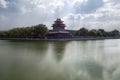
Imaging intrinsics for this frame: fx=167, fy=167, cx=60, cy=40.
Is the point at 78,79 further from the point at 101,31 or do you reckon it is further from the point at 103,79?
the point at 101,31

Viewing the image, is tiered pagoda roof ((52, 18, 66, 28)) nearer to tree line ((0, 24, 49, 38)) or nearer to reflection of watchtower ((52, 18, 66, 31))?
reflection of watchtower ((52, 18, 66, 31))

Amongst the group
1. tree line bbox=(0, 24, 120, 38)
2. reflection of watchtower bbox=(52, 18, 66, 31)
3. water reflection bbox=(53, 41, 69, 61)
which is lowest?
water reflection bbox=(53, 41, 69, 61)

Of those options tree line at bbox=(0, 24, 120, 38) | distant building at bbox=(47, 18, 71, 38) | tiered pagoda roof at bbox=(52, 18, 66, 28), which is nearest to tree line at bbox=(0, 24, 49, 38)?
tree line at bbox=(0, 24, 120, 38)

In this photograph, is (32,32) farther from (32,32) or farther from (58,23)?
(58,23)

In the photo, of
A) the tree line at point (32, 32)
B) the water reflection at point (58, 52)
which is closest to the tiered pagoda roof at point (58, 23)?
the tree line at point (32, 32)

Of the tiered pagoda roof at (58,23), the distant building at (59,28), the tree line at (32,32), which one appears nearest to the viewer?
the tree line at (32,32)

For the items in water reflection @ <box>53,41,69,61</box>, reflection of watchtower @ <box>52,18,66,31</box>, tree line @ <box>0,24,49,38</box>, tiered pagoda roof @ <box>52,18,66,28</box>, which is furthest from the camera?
tiered pagoda roof @ <box>52,18,66,28</box>

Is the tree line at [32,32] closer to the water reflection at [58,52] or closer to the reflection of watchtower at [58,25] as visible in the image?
the reflection of watchtower at [58,25]

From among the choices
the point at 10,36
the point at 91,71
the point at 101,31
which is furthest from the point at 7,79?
the point at 101,31

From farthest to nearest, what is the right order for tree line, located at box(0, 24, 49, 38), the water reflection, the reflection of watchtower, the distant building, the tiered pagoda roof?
the tiered pagoda roof < the reflection of watchtower < the distant building < tree line, located at box(0, 24, 49, 38) < the water reflection

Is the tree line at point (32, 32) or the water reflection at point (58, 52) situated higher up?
the tree line at point (32, 32)

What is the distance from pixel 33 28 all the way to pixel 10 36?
9.00 meters

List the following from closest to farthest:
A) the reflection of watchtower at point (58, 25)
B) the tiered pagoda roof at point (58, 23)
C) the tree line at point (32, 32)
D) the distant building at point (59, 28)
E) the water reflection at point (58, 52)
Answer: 1. the water reflection at point (58, 52)
2. the tree line at point (32, 32)
3. the distant building at point (59, 28)
4. the reflection of watchtower at point (58, 25)
5. the tiered pagoda roof at point (58, 23)

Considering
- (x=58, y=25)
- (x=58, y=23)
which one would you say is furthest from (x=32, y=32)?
(x=58, y=23)
